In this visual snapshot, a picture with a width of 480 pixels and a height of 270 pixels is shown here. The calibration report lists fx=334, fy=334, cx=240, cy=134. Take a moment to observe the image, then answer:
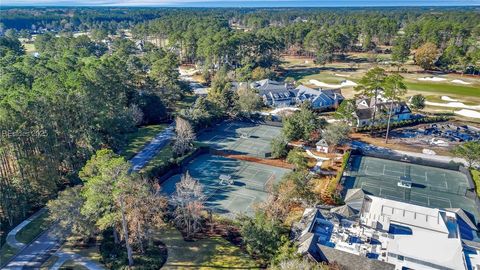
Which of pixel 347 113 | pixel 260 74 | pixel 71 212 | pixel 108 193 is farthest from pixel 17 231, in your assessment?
pixel 260 74

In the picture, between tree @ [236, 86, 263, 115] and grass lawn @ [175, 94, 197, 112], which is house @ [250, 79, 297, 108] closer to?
tree @ [236, 86, 263, 115]

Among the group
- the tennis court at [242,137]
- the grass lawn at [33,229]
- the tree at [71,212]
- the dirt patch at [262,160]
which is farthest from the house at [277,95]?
the tree at [71,212]

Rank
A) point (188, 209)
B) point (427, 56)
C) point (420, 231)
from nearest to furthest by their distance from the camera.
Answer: point (420, 231) < point (188, 209) < point (427, 56)

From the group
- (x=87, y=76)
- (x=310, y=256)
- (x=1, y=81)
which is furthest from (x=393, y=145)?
(x=1, y=81)

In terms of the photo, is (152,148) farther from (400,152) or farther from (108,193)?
(400,152)

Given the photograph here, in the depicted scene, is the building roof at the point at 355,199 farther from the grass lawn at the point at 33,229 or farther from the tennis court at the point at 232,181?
the grass lawn at the point at 33,229

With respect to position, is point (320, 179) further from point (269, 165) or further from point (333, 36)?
point (333, 36)
